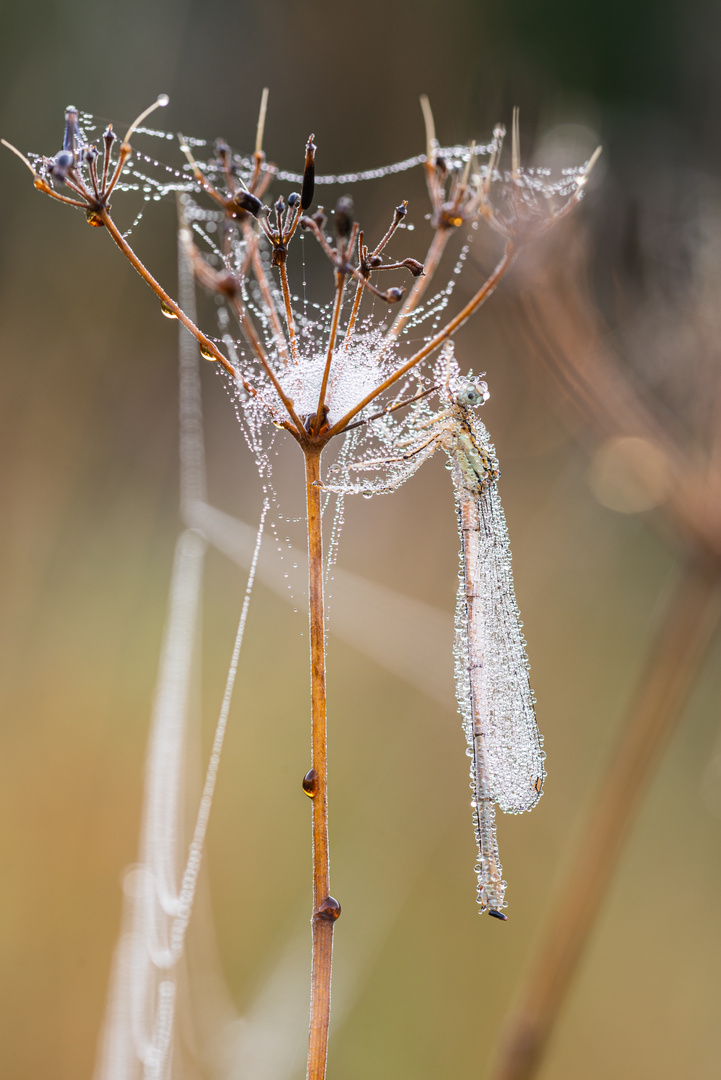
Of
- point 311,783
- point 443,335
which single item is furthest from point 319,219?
point 311,783

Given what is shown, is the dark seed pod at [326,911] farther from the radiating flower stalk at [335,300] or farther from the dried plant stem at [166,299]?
the dried plant stem at [166,299]

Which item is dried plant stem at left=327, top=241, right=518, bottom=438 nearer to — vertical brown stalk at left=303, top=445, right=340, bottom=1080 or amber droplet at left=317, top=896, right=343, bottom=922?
vertical brown stalk at left=303, top=445, right=340, bottom=1080

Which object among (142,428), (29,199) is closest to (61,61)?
(29,199)

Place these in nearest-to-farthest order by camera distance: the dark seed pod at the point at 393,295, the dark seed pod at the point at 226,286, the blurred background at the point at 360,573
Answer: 1. the dark seed pod at the point at 226,286
2. the dark seed pod at the point at 393,295
3. the blurred background at the point at 360,573

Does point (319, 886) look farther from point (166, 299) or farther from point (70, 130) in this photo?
point (70, 130)

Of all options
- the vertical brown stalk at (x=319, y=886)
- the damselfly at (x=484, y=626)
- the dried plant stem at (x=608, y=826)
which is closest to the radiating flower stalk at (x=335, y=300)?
the vertical brown stalk at (x=319, y=886)
